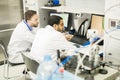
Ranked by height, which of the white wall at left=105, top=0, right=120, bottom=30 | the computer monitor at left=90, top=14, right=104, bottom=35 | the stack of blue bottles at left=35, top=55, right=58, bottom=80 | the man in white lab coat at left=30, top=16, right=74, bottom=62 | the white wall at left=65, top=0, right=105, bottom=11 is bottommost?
the stack of blue bottles at left=35, top=55, right=58, bottom=80

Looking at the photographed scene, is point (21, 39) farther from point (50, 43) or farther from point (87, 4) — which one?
point (87, 4)

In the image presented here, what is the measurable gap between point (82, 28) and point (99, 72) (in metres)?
1.34

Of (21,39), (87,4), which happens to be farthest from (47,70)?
(87,4)

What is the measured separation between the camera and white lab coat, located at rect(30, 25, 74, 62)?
1.99 m

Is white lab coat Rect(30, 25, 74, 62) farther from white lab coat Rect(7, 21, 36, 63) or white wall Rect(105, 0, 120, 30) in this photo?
white lab coat Rect(7, 21, 36, 63)

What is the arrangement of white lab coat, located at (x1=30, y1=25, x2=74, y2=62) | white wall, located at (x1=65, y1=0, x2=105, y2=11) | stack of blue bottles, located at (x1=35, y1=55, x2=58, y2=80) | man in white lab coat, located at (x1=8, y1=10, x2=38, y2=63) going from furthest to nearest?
1. white wall, located at (x1=65, y1=0, x2=105, y2=11)
2. man in white lab coat, located at (x1=8, y1=10, x2=38, y2=63)
3. white lab coat, located at (x1=30, y1=25, x2=74, y2=62)
4. stack of blue bottles, located at (x1=35, y1=55, x2=58, y2=80)

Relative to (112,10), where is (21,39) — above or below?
below

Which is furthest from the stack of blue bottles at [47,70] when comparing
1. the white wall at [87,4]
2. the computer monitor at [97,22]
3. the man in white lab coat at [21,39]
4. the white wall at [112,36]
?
the white wall at [87,4]

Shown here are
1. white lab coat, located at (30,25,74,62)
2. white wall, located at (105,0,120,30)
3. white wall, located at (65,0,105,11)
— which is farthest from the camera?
white wall, located at (65,0,105,11)

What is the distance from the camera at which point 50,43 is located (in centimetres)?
200

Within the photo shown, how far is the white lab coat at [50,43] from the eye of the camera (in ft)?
6.53

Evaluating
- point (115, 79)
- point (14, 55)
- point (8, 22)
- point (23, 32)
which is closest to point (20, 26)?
point (23, 32)

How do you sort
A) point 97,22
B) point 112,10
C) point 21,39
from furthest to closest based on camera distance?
point 97,22
point 21,39
point 112,10

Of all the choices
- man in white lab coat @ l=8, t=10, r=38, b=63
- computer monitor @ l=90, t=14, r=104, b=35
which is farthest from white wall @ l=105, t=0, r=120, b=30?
man in white lab coat @ l=8, t=10, r=38, b=63
